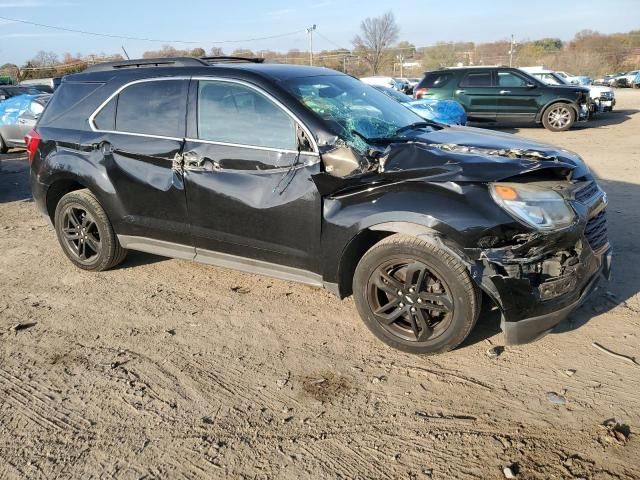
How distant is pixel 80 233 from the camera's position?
4.82 meters

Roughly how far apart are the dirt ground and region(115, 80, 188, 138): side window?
135 centimetres

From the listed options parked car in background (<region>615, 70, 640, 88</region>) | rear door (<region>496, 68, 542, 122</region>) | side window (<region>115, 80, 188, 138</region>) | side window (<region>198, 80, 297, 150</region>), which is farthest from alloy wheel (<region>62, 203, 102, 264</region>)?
parked car in background (<region>615, 70, 640, 88</region>)

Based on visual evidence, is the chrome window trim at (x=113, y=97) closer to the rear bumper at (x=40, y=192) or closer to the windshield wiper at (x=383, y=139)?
the rear bumper at (x=40, y=192)

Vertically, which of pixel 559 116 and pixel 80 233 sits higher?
pixel 559 116

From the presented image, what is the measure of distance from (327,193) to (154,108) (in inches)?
69.0

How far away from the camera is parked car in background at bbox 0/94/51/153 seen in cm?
1133

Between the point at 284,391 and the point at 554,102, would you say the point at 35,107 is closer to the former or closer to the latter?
the point at 284,391

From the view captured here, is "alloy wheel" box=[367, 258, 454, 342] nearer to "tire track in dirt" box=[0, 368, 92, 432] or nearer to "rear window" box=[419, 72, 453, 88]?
"tire track in dirt" box=[0, 368, 92, 432]

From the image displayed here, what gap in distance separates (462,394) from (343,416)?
69 cm

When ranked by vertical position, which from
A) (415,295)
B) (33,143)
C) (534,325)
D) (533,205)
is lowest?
(534,325)

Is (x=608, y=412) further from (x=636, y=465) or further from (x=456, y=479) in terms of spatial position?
(x=456, y=479)

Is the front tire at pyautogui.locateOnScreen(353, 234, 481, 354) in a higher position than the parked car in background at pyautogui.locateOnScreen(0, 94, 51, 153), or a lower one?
lower

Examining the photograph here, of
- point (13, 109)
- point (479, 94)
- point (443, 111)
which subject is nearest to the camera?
point (443, 111)

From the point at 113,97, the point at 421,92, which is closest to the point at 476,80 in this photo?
the point at 421,92
